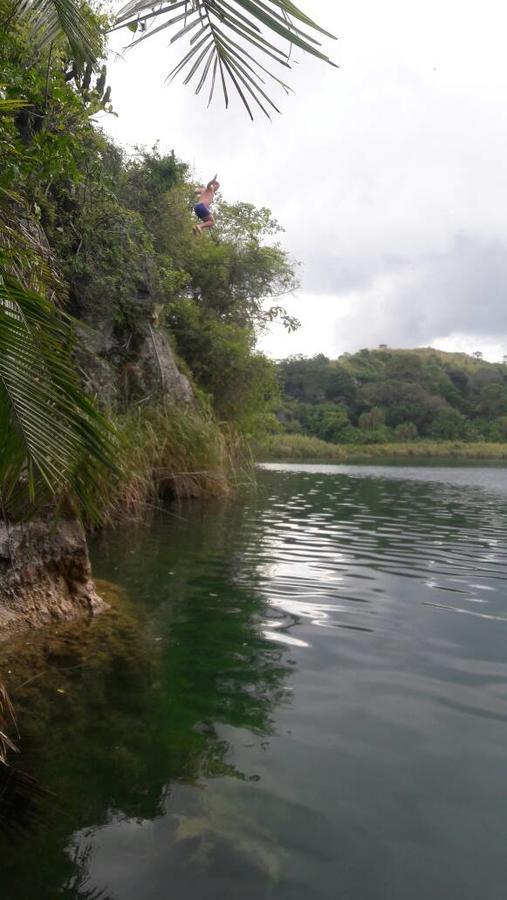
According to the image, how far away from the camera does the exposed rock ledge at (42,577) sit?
5074mm

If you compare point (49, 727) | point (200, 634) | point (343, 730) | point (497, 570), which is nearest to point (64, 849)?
point (49, 727)

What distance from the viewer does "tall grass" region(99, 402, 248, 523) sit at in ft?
36.9

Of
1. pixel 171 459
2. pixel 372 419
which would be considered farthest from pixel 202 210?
pixel 372 419

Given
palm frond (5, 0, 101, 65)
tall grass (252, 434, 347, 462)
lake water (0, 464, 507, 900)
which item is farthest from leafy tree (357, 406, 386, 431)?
palm frond (5, 0, 101, 65)

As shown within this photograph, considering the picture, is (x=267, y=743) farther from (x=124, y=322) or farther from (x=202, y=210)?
(x=202, y=210)

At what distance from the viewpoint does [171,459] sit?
13195 millimetres

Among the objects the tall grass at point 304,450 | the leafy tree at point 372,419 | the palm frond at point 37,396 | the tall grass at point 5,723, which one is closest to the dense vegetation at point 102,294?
the palm frond at point 37,396

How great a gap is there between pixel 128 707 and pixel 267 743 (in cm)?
88

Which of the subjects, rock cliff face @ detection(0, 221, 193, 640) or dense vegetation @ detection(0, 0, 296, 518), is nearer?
dense vegetation @ detection(0, 0, 296, 518)

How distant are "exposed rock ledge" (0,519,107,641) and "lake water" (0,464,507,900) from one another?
0.25 meters

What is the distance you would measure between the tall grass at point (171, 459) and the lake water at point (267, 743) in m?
4.06

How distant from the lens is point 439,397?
3327 inches

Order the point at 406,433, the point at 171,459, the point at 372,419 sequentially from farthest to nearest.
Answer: the point at 372,419 < the point at 406,433 < the point at 171,459

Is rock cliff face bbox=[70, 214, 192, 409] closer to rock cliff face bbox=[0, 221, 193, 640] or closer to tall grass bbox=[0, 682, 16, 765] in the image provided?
rock cliff face bbox=[0, 221, 193, 640]
